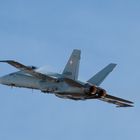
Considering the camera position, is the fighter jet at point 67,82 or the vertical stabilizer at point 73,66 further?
the vertical stabilizer at point 73,66

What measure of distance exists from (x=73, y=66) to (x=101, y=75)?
364 cm

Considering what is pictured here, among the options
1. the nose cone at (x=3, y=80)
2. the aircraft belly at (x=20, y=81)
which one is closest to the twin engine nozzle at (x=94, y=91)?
→ the aircraft belly at (x=20, y=81)

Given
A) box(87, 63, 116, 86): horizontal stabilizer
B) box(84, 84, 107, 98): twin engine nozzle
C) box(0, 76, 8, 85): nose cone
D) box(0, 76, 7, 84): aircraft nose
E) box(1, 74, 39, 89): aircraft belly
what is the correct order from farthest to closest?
1. box(0, 76, 7, 84): aircraft nose
2. box(0, 76, 8, 85): nose cone
3. box(1, 74, 39, 89): aircraft belly
4. box(87, 63, 116, 86): horizontal stabilizer
5. box(84, 84, 107, 98): twin engine nozzle

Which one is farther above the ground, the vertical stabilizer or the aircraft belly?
the vertical stabilizer

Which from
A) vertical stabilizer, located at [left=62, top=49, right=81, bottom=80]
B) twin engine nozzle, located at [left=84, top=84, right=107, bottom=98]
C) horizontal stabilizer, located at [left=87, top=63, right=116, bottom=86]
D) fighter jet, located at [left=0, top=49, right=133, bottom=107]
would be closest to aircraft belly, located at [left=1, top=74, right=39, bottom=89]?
fighter jet, located at [left=0, top=49, right=133, bottom=107]

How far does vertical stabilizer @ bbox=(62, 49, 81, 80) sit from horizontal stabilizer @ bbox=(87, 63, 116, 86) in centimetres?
222

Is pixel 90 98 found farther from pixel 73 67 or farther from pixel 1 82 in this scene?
pixel 1 82

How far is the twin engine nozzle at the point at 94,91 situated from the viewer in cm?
11769

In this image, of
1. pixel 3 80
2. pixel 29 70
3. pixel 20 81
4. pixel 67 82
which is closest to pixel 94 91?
pixel 67 82

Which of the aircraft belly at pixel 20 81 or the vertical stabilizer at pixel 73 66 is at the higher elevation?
the vertical stabilizer at pixel 73 66

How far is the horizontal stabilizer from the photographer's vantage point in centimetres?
12025

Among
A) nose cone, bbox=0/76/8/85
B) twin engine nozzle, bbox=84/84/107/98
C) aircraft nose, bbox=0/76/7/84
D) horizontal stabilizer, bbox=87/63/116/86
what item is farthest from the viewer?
aircraft nose, bbox=0/76/7/84

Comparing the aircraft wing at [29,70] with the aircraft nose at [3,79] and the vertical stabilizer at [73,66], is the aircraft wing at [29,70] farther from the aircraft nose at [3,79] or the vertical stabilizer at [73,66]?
the aircraft nose at [3,79]

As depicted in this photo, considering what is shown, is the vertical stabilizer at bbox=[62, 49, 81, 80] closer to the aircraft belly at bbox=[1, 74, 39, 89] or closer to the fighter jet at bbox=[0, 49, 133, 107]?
the fighter jet at bbox=[0, 49, 133, 107]
